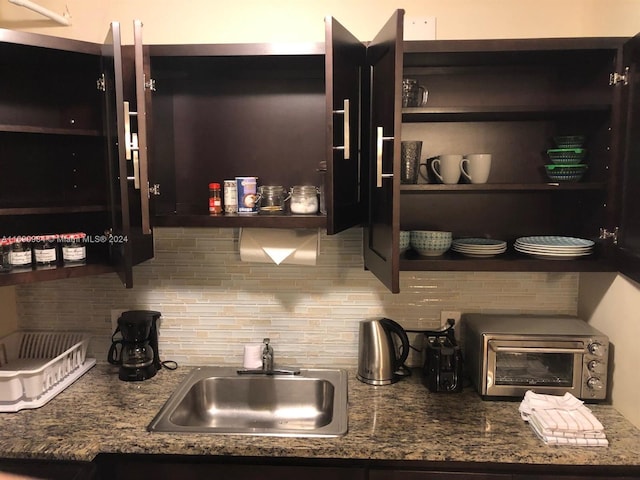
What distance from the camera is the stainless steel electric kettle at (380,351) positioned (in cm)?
184

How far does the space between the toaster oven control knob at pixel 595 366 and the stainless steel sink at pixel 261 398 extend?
82cm

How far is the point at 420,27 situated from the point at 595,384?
4.46 ft

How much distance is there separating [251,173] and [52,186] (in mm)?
721

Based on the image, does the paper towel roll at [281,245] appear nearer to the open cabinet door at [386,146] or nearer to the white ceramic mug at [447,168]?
the open cabinet door at [386,146]

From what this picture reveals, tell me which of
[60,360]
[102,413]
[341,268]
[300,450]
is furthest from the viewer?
[341,268]

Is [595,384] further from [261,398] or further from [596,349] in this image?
[261,398]

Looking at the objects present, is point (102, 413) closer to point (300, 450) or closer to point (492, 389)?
point (300, 450)

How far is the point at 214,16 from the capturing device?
1.88 meters

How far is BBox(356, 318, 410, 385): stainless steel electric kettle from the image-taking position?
6.03ft

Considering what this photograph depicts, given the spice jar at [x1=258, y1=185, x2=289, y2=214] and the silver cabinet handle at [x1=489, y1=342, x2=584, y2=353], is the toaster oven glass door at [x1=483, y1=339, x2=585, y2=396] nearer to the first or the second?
the silver cabinet handle at [x1=489, y1=342, x2=584, y2=353]

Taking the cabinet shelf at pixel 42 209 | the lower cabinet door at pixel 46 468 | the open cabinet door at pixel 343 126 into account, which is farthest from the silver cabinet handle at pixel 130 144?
the lower cabinet door at pixel 46 468

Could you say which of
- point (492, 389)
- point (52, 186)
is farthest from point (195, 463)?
point (52, 186)

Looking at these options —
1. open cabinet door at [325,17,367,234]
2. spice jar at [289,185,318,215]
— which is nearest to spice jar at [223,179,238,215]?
spice jar at [289,185,318,215]

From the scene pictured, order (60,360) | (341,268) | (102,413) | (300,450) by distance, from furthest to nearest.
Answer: (341,268) < (60,360) < (102,413) < (300,450)
